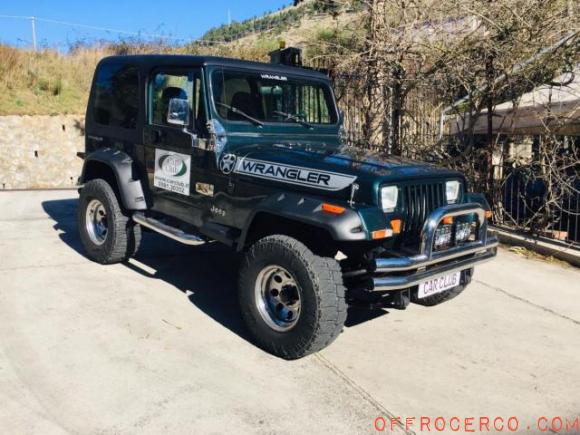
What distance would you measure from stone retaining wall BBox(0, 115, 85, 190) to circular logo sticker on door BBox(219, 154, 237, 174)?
10116 millimetres

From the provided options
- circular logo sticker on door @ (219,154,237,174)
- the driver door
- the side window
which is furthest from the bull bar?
the side window

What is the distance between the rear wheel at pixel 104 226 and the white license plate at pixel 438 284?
3069 millimetres

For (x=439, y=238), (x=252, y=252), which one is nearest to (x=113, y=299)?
(x=252, y=252)

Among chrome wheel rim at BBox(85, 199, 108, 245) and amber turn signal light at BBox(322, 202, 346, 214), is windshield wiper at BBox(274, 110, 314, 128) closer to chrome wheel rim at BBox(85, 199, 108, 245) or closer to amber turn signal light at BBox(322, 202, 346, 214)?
amber turn signal light at BBox(322, 202, 346, 214)

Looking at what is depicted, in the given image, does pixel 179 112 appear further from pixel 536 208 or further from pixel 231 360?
pixel 536 208

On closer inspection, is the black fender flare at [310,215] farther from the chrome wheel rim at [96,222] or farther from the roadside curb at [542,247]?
the roadside curb at [542,247]

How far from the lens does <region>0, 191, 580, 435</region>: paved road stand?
3.00m

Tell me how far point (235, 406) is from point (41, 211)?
22.2ft

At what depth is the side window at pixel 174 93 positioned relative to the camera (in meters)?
4.41

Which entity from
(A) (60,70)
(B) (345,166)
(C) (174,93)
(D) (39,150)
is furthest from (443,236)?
(A) (60,70)

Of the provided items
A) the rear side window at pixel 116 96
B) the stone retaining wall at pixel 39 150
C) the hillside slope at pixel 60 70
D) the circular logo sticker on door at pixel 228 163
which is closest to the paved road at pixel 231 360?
the circular logo sticker on door at pixel 228 163

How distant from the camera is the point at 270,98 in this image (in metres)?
4.75

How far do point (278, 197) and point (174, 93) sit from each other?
5.37 ft

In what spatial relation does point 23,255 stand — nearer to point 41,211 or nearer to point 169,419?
point 41,211
